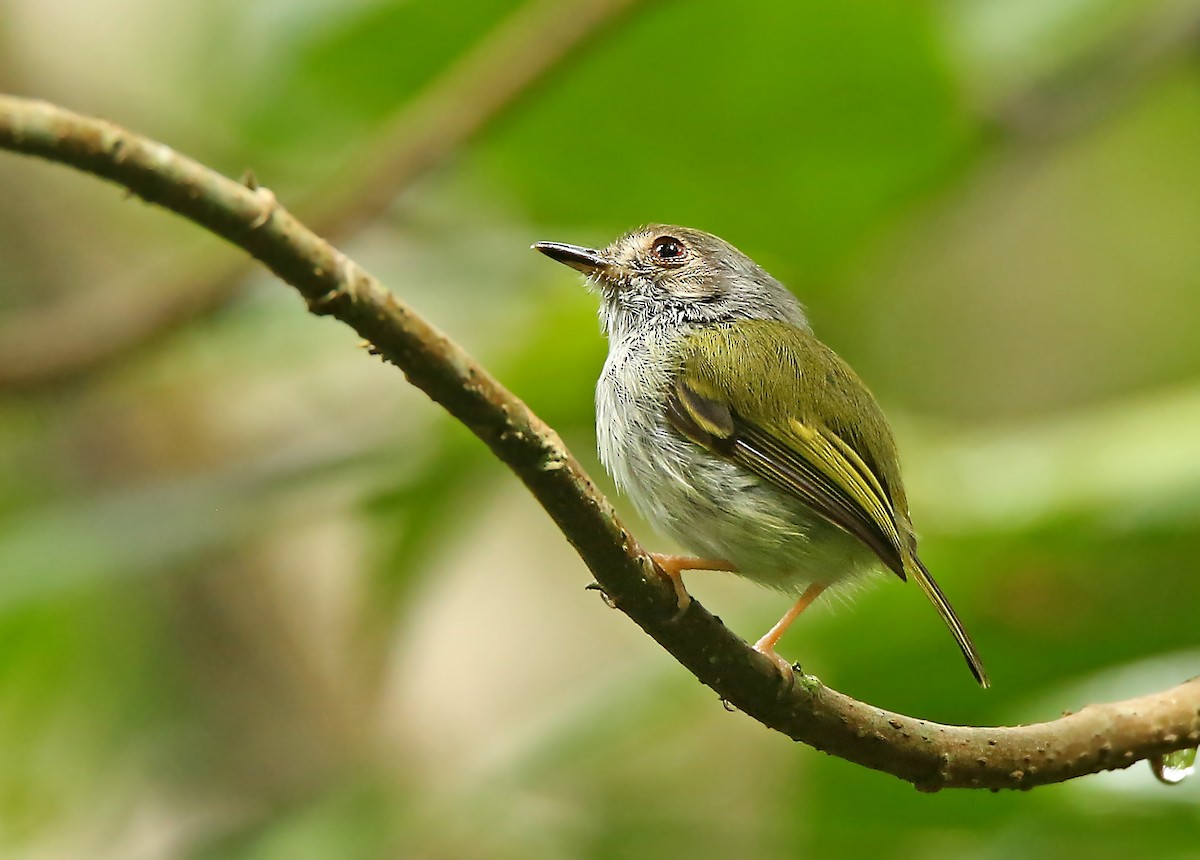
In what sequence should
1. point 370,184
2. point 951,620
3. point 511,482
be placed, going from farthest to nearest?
point 511,482
point 370,184
point 951,620

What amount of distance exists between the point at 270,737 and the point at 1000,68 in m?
3.27

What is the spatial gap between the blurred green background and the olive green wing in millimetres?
573

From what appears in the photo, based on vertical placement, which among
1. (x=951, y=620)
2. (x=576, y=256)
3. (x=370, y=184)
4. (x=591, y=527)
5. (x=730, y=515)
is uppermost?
(x=370, y=184)

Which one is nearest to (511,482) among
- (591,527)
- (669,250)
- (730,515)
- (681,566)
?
(669,250)

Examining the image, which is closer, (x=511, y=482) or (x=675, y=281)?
(x=675, y=281)

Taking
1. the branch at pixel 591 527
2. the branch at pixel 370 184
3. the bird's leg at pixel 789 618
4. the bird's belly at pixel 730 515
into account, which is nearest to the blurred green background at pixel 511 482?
the branch at pixel 370 184

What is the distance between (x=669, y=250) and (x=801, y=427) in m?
0.98

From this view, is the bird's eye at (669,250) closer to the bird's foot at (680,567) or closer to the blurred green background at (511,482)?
the blurred green background at (511,482)

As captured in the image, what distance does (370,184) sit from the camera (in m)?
3.73

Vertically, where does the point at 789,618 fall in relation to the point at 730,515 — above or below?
below

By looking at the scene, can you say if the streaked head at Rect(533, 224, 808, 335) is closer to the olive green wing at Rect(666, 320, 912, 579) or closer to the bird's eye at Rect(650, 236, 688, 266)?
the bird's eye at Rect(650, 236, 688, 266)

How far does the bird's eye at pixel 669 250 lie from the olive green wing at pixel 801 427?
1.95ft

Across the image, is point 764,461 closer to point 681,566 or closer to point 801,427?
point 801,427

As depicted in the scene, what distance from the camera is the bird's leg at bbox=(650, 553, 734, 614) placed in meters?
1.95
